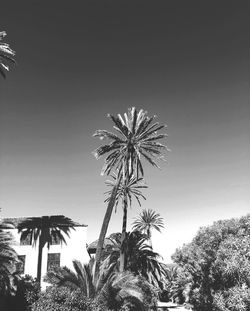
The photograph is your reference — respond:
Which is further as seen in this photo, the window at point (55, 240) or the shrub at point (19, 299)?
the window at point (55, 240)

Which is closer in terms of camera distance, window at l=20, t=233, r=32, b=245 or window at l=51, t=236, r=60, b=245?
window at l=51, t=236, r=60, b=245

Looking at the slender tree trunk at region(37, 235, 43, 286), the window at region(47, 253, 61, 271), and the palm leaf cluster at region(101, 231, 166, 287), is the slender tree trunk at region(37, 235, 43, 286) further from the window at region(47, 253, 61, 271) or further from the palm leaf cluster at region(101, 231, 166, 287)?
the palm leaf cluster at region(101, 231, 166, 287)

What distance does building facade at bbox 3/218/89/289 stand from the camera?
105ft

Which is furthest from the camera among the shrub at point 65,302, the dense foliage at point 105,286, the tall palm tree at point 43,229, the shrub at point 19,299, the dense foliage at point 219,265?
the tall palm tree at point 43,229

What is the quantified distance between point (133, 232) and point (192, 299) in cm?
976

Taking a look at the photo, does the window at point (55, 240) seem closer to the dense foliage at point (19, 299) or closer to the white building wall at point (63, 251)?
the white building wall at point (63, 251)

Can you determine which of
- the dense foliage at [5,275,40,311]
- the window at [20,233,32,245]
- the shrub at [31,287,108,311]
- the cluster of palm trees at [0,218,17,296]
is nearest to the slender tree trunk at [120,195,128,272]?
the dense foliage at [5,275,40,311]

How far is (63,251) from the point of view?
32719 mm

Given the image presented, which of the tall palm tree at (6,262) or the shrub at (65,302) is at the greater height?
the tall palm tree at (6,262)

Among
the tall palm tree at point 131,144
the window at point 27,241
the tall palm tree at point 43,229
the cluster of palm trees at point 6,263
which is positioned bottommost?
the cluster of palm trees at point 6,263

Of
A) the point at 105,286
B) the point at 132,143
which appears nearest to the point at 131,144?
the point at 132,143

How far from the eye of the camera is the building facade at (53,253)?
32156mm

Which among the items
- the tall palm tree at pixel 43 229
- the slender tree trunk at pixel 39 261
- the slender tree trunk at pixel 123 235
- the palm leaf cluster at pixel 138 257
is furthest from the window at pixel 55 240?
the slender tree trunk at pixel 123 235

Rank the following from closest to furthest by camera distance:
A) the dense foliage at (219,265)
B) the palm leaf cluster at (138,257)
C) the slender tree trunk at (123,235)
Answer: the dense foliage at (219,265)
the slender tree trunk at (123,235)
the palm leaf cluster at (138,257)
